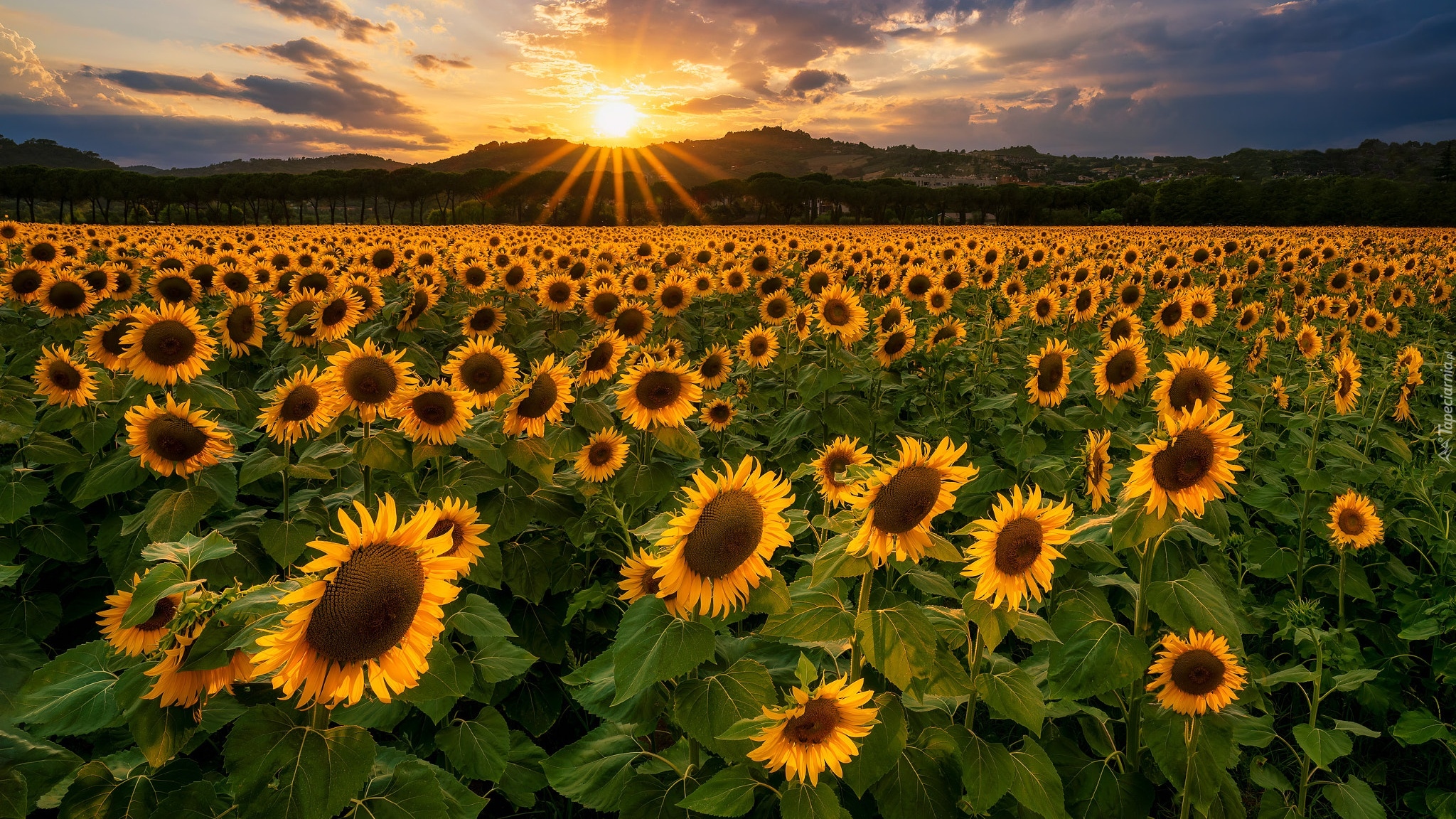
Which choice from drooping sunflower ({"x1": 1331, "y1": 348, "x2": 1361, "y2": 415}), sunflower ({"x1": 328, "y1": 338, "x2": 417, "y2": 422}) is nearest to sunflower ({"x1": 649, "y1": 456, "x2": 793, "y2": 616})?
sunflower ({"x1": 328, "y1": 338, "x2": 417, "y2": 422})

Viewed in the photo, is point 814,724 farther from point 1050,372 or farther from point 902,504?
point 1050,372

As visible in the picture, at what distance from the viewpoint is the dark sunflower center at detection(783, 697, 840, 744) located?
2070mm

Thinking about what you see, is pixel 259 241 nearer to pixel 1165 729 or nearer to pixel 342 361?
pixel 342 361

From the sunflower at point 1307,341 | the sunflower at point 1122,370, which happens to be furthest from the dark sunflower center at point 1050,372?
the sunflower at point 1307,341

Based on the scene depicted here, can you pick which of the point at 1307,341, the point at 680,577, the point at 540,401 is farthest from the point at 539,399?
the point at 1307,341

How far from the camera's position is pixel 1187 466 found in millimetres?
2697

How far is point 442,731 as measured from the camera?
9.32 feet

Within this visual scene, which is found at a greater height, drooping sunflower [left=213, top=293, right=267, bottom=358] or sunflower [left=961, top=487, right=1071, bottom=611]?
drooping sunflower [left=213, top=293, right=267, bottom=358]

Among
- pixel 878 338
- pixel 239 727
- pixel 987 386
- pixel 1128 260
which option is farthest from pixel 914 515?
pixel 1128 260

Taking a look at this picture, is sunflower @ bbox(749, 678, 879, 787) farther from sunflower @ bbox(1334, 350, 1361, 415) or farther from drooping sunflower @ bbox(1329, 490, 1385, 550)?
sunflower @ bbox(1334, 350, 1361, 415)

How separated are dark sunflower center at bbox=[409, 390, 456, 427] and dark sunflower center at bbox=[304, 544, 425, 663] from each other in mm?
1963

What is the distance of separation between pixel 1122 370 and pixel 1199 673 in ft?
13.6

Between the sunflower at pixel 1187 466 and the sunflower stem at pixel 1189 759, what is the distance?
0.96 meters

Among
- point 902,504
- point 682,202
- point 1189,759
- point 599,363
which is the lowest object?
point 1189,759
